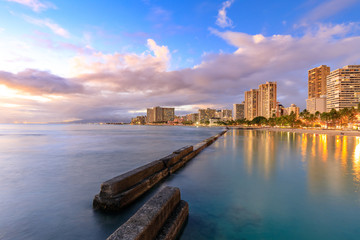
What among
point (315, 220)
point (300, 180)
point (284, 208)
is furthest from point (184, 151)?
point (315, 220)

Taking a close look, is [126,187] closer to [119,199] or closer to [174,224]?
[119,199]

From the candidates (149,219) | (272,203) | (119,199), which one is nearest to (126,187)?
(119,199)

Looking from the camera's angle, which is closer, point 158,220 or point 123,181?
point 158,220

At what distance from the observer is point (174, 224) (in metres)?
5.08

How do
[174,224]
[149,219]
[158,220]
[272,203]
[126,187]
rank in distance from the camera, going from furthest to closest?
[272,203]
[126,187]
[174,224]
[158,220]
[149,219]

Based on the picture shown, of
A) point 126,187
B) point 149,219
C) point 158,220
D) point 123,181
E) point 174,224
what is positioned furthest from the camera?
point 126,187

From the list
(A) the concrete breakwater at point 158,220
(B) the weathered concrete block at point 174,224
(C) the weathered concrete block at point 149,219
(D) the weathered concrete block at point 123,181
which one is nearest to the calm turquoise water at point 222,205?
(B) the weathered concrete block at point 174,224

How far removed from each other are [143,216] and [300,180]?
427 inches

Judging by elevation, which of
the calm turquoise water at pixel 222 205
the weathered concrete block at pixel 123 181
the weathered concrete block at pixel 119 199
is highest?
the weathered concrete block at pixel 123 181

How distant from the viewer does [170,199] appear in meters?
5.36

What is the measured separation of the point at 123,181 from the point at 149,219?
3625 mm

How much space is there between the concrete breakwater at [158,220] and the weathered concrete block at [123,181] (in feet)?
7.41

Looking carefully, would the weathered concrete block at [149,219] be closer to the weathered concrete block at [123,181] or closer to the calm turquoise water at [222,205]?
the calm turquoise water at [222,205]

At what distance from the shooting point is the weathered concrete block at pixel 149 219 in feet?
12.1
